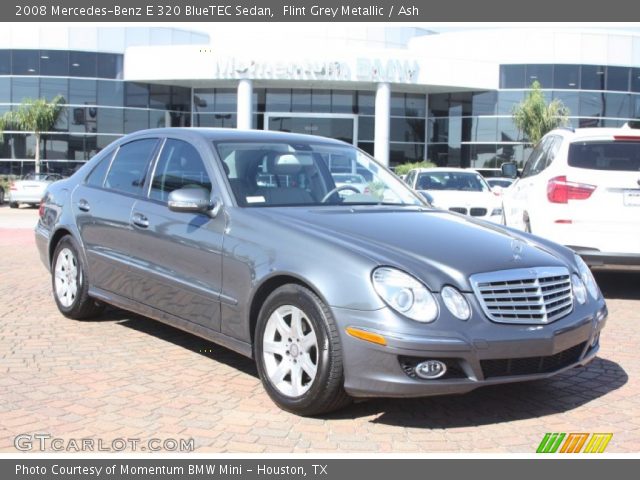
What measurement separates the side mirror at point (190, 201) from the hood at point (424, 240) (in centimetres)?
37

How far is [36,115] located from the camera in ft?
120

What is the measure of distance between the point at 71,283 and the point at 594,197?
17.1 ft

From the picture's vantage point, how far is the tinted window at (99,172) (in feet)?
20.2

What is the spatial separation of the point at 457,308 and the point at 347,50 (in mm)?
33273

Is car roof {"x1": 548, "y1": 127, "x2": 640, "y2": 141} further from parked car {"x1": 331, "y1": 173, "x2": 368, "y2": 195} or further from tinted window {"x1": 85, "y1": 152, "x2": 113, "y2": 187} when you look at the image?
tinted window {"x1": 85, "y1": 152, "x2": 113, "y2": 187}

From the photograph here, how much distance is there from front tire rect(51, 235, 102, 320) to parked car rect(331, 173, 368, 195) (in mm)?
2334

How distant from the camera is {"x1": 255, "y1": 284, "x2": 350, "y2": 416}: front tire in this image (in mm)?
3826

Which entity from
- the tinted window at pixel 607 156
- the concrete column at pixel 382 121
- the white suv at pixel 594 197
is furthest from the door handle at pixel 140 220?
the concrete column at pixel 382 121

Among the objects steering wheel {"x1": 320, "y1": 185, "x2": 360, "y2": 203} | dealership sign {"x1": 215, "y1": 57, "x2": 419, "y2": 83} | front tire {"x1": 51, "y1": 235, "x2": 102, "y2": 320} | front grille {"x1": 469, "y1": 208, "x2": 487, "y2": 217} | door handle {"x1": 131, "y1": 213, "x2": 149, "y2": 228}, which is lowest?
front tire {"x1": 51, "y1": 235, "x2": 102, "y2": 320}

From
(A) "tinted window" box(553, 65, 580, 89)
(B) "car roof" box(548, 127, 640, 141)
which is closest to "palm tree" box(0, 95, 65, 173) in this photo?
(A) "tinted window" box(553, 65, 580, 89)

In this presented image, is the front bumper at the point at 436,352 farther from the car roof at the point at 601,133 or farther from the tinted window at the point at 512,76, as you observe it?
the tinted window at the point at 512,76

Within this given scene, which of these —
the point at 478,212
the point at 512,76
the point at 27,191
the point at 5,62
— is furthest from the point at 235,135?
the point at 5,62
